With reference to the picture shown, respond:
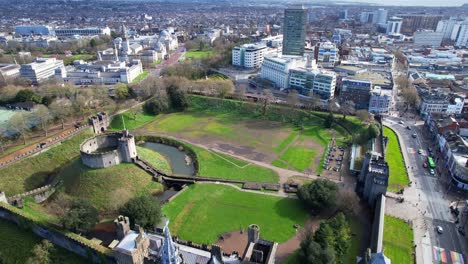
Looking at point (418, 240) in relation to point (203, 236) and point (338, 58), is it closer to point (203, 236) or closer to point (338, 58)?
point (203, 236)

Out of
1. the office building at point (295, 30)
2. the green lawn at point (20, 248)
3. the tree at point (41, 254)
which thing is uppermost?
the office building at point (295, 30)

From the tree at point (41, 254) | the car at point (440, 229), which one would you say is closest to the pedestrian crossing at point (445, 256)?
the car at point (440, 229)

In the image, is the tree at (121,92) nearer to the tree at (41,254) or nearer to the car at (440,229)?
the tree at (41,254)

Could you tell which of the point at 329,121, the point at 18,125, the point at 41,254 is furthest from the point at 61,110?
the point at 329,121

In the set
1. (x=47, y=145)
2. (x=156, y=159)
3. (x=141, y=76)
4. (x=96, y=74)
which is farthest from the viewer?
(x=141, y=76)

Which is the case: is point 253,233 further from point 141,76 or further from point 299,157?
point 141,76
